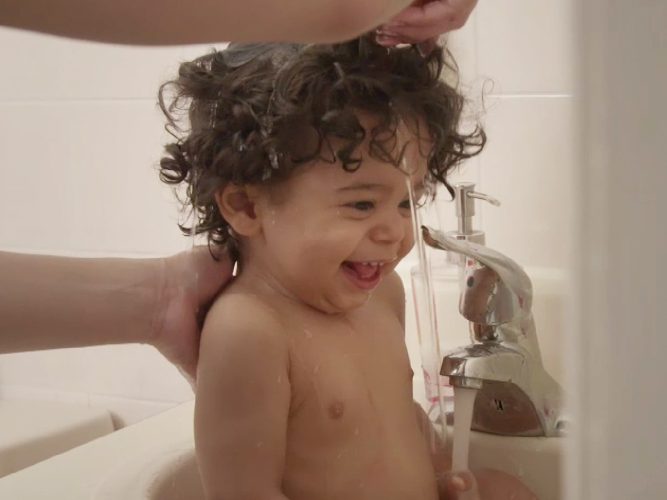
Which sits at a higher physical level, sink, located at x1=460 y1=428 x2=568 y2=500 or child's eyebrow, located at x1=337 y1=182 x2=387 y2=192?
child's eyebrow, located at x1=337 y1=182 x2=387 y2=192

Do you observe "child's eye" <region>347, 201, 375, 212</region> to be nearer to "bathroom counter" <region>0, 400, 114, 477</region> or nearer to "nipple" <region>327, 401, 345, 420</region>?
"nipple" <region>327, 401, 345, 420</region>

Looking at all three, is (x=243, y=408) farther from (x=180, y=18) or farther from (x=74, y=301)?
(x=180, y=18)

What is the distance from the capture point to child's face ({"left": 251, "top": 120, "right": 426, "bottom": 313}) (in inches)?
23.1

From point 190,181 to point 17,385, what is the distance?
2.05 ft

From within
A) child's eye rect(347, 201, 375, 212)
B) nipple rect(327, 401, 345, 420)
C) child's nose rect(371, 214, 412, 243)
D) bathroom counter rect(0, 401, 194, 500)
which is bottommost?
bathroom counter rect(0, 401, 194, 500)

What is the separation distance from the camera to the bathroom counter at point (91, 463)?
63 cm

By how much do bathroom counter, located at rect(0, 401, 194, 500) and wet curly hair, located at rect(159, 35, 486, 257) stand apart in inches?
8.3

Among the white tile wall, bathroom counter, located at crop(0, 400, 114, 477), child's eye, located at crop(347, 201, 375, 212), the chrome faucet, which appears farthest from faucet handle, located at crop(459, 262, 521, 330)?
bathroom counter, located at crop(0, 400, 114, 477)

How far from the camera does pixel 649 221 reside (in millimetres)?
202

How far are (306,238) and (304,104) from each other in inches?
3.5

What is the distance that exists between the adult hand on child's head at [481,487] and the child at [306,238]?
0.03 meters

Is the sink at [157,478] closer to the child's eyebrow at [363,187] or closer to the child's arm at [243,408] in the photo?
the child's arm at [243,408]

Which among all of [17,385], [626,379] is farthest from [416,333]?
[17,385]

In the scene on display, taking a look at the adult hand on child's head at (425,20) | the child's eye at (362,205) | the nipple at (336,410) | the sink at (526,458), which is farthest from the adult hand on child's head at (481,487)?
the adult hand on child's head at (425,20)
